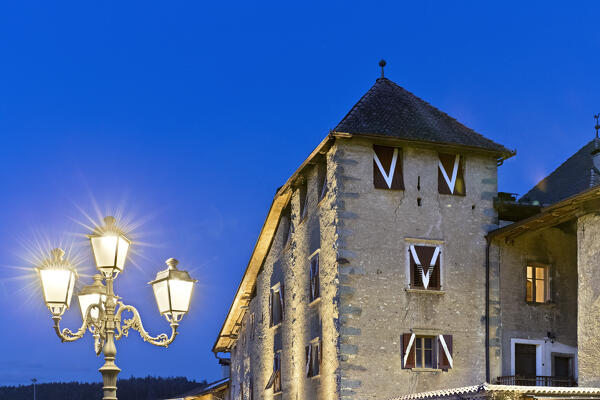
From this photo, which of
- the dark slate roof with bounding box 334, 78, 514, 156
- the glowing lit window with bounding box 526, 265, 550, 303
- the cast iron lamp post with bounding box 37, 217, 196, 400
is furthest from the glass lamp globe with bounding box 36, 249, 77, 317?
the glowing lit window with bounding box 526, 265, 550, 303

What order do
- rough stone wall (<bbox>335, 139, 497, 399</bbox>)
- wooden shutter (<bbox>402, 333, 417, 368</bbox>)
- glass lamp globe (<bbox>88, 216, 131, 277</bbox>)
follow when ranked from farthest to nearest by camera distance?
wooden shutter (<bbox>402, 333, 417, 368</bbox>)
rough stone wall (<bbox>335, 139, 497, 399</bbox>)
glass lamp globe (<bbox>88, 216, 131, 277</bbox>)

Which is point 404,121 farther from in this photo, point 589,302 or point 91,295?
point 91,295

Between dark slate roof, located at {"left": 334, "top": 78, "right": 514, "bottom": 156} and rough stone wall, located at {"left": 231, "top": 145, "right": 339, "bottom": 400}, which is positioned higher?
dark slate roof, located at {"left": 334, "top": 78, "right": 514, "bottom": 156}

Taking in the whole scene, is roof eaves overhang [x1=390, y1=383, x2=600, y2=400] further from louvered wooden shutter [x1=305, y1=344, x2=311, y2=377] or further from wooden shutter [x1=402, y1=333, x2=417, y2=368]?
louvered wooden shutter [x1=305, y1=344, x2=311, y2=377]

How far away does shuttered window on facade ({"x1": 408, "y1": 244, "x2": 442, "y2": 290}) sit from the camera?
19.7 m

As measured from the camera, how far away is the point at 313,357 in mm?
20969

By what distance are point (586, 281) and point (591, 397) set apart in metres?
3.34

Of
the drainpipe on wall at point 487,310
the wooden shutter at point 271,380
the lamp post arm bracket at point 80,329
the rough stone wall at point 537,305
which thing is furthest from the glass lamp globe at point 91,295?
the wooden shutter at point 271,380

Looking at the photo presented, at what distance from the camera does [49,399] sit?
9219cm

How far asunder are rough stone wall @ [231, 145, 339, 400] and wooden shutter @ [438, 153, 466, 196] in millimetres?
2557

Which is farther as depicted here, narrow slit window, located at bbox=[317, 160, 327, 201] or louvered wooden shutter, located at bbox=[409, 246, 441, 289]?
narrow slit window, located at bbox=[317, 160, 327, 201]

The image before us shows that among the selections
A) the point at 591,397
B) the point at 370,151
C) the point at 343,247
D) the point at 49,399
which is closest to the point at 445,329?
the point at 343,247

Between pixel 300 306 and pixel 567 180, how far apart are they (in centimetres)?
743

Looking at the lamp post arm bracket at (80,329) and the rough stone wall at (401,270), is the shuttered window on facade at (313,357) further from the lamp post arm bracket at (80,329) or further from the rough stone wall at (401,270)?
the lamp post arm bracket at (80,329)
